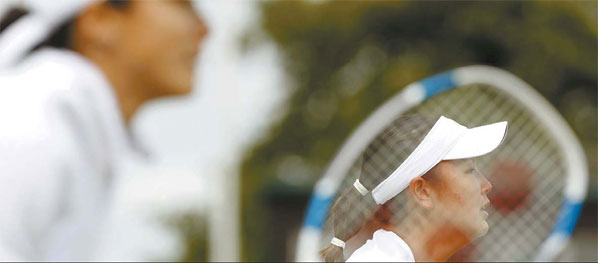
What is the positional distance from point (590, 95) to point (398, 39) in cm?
181

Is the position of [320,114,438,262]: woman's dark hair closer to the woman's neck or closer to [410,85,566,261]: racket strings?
the woman's neck

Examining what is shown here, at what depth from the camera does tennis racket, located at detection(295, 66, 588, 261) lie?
348 cm

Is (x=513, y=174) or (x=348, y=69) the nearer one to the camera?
(x=513, y=174)

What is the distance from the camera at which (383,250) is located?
1772mm

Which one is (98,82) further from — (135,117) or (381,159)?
(381,159)

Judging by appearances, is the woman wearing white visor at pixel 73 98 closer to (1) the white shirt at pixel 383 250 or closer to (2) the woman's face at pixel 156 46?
(2) the woman's face at pixel 156 46

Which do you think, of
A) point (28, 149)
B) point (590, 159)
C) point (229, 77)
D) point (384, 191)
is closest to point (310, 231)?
point (28, 149)

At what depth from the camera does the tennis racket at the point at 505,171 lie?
3.48 meters

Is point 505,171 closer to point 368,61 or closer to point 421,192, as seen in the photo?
point 421,192

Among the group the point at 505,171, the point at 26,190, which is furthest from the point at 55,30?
the point at 505,171

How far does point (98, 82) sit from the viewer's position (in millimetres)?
3643

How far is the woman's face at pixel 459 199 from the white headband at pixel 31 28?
1904mm

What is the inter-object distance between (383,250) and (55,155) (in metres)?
1.73

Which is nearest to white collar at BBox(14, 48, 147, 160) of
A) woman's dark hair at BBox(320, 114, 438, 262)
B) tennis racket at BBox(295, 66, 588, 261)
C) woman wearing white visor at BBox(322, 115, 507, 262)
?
tennis racket at BBox(295, 66, 588, 261)
